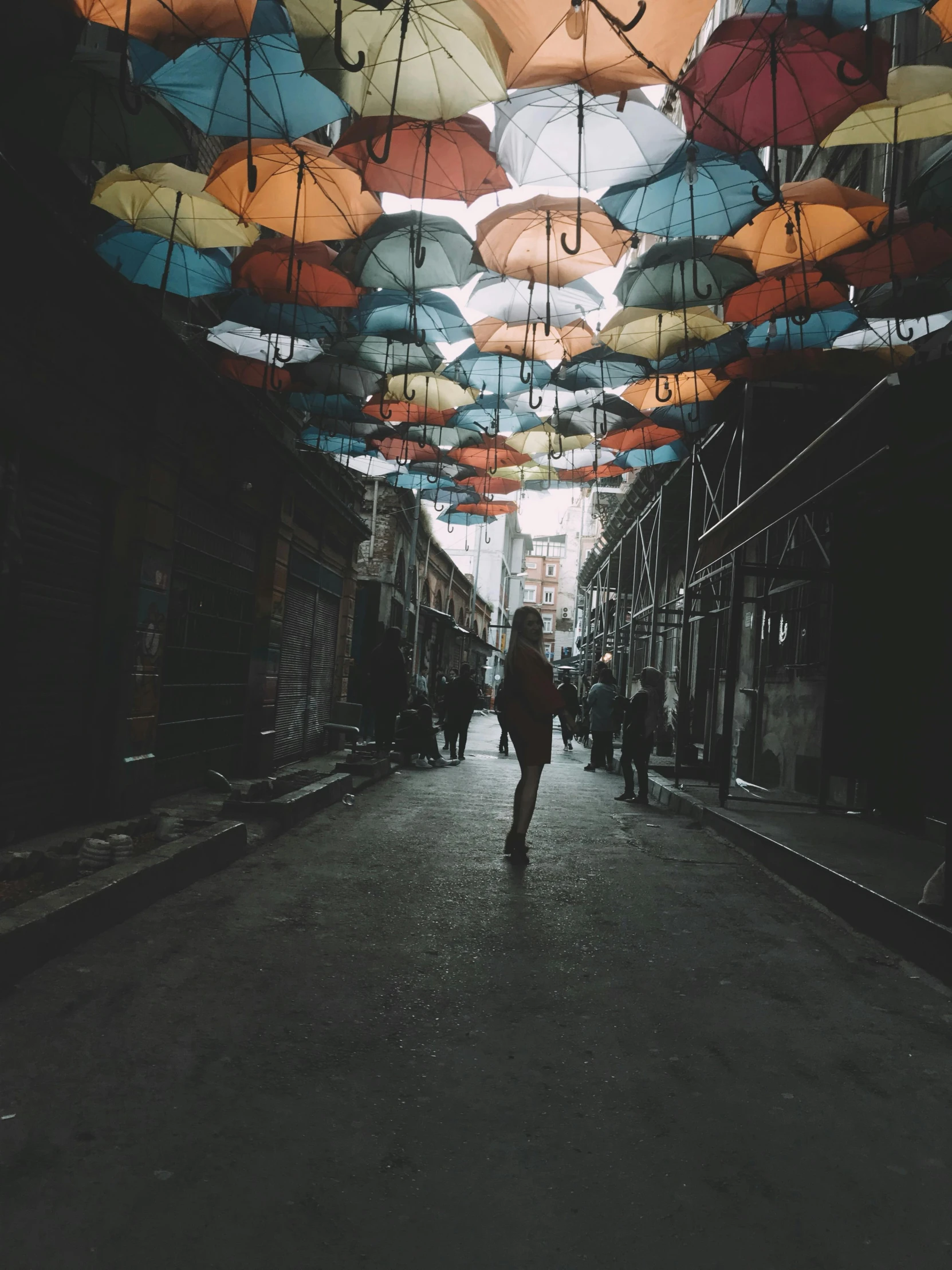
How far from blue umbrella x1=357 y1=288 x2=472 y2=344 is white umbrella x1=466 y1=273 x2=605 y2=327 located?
29cm

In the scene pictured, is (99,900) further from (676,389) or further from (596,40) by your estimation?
(676,389)

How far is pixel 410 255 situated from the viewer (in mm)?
8438

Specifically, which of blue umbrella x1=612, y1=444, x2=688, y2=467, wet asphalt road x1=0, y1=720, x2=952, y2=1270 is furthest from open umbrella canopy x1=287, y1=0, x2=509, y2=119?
blue umbrella x1=612, y1=444, x2=688, y2=467

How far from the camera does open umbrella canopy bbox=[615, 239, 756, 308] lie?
28.1 feet

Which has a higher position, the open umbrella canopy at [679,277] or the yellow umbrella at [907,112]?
the yellow umbrella at [907,112]

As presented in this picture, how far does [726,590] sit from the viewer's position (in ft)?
54.2

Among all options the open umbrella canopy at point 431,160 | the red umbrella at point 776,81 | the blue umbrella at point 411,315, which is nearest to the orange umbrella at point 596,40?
the red umbrella at point 776,81

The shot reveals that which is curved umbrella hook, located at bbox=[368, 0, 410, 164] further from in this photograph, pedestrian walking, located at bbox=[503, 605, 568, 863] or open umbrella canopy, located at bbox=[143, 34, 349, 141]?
pedestrian walking, located at bbox=[503, 605, 568, 863]

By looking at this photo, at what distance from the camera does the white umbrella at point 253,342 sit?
9883mm

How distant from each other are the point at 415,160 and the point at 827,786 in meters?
7.58

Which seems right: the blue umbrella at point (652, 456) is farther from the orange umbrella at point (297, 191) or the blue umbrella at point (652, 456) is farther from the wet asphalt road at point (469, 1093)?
the wet asphalt road at point (469, 1093)

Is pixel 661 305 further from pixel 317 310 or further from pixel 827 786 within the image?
pixel 827 786

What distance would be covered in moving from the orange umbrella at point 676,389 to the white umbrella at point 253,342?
423cm

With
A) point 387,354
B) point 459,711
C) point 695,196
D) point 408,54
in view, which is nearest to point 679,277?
point 695,196
